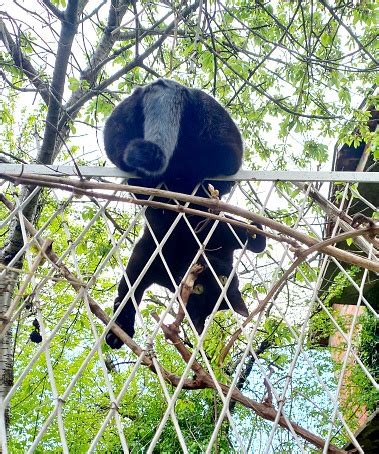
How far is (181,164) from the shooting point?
3.13 m

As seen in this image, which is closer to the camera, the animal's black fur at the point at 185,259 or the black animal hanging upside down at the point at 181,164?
the black animal hanging upside down at the point at 181,164

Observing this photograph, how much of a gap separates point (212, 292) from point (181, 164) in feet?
3.03

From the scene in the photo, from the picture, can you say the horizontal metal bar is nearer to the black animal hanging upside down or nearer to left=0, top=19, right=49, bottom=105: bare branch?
the black animal hanging upside down

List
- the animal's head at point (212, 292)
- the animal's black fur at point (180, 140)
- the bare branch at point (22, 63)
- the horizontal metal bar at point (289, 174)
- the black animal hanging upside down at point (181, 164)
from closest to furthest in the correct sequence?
the horizontal metal bar at point (289, 174) < the animal's black fur at point (180, 140) < the black animal hanging upside down at point (181, 164) < the animal's head at point (212, 292) < the bare branch at point (22, 63)

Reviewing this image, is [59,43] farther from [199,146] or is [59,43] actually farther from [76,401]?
[76,401]

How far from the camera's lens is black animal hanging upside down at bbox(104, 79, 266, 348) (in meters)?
3.09

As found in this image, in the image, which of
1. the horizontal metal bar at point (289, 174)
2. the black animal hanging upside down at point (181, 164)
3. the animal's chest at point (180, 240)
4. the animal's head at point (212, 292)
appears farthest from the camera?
the animal's head at point (212, 292)

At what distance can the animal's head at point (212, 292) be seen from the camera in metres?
3.34

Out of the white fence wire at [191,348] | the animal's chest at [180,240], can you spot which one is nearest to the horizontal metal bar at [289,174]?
the white fence wire at [191,348]

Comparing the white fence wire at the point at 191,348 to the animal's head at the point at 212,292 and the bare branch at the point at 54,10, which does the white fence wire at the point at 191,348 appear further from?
the bare branch at the point at 54,10

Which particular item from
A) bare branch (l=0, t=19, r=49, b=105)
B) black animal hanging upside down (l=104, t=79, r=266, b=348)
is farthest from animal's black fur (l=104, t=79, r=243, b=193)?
bare branch (l=0, t=19, r=49, b=105)

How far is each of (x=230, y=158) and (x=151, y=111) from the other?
63 cm

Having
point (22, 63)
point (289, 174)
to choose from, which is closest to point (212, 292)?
point (289, 174)

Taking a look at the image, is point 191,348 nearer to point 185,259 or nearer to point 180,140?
point 185,259
